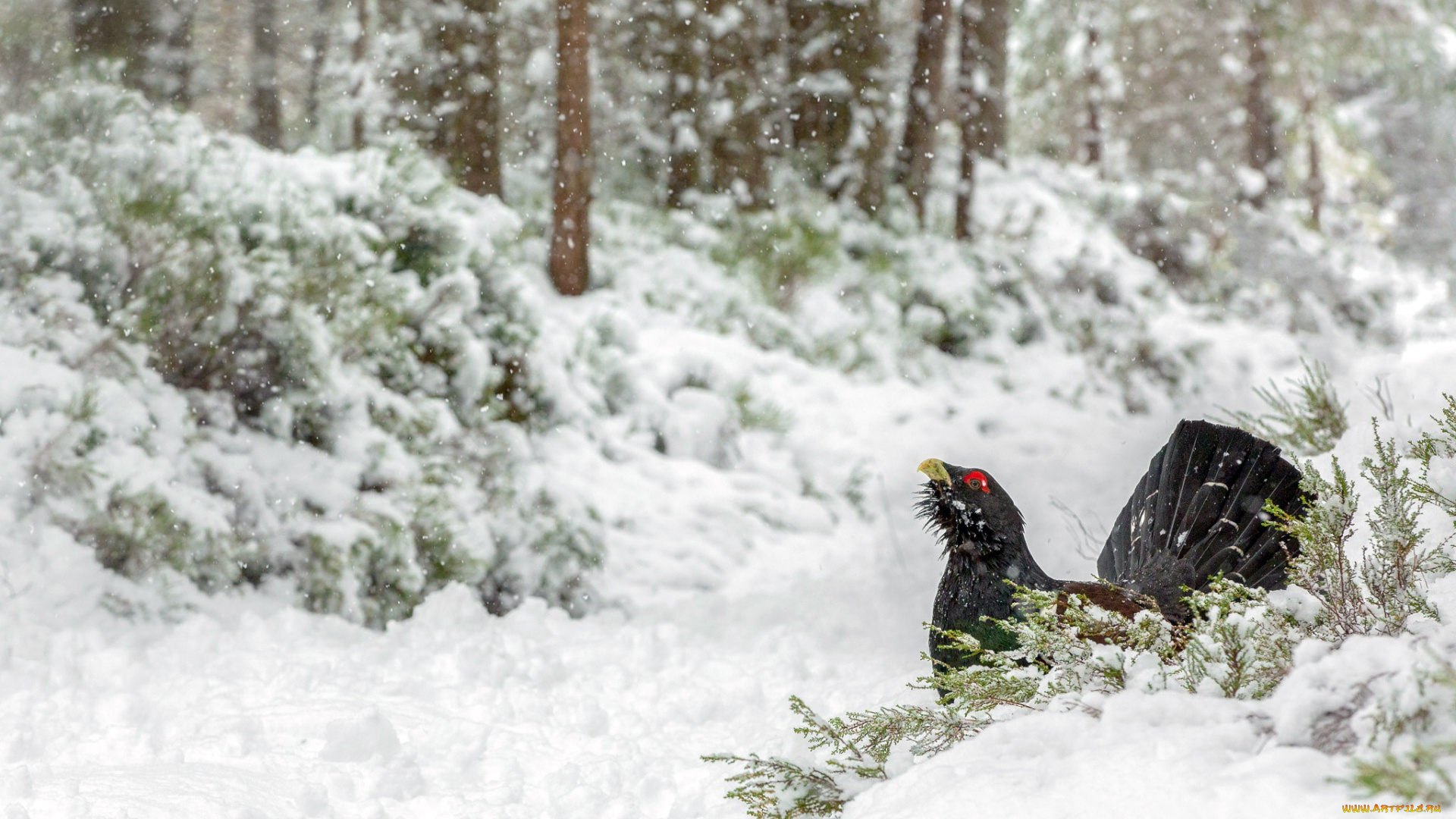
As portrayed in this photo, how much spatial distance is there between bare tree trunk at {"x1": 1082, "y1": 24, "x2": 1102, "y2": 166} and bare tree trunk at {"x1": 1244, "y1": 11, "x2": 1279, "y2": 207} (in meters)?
2.79

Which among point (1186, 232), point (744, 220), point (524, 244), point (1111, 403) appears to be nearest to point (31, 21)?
point (524, 244)

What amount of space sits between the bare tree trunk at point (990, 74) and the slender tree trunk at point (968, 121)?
1 centimetres

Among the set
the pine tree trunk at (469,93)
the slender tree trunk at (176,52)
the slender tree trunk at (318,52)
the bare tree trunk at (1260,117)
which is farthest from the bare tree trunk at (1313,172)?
the slender tree trunk at (176,52)

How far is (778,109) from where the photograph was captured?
1302 cm

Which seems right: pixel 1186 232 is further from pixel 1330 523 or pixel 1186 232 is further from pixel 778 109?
pixel 1330 523

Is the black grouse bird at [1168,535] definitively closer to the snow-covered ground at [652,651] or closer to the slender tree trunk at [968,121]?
the snow-covered ground at [652,651]

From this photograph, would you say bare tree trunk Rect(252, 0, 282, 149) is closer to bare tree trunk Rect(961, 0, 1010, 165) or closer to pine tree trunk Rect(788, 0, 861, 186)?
pine tree trunk Rect(788, 0, 861, 186)

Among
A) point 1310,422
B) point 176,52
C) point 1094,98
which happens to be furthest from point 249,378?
point 1094,98

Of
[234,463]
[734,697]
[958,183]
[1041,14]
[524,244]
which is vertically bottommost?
[734,697]

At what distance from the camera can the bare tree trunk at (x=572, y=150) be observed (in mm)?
8891

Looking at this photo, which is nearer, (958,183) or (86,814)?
(86,814)

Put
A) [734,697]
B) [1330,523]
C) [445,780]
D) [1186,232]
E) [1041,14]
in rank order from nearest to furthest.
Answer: [1330,523], [445,780], [734,697], [1186,232], [1041,14]

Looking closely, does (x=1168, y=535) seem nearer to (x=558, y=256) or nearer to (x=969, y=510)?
(x=969, y=510)

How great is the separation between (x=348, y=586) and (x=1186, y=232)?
538 inches
